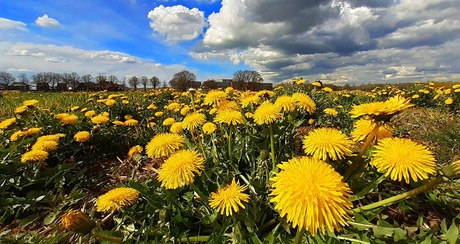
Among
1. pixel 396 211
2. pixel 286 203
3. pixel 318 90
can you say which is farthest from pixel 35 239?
pixel 318 90

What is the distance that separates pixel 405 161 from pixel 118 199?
1.89 metres

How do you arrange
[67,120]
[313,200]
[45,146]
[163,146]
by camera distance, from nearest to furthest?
[313,200] → [163,146] → [45,146] → [67,120]

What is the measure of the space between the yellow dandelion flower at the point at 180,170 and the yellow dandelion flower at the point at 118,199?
526 mm

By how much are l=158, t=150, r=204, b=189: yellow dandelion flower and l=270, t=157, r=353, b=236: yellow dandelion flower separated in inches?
25.0

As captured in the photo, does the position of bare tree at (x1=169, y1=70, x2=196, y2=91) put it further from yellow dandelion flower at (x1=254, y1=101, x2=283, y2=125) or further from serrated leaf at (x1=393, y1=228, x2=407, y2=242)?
serrated leaf at (x1=393, y1=228, x2=407, y2=242)

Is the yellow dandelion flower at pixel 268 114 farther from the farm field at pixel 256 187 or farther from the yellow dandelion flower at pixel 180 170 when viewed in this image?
the yellow dandelion flower at pixel 180 170

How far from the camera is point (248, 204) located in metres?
1.80

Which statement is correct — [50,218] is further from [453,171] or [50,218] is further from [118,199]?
[453,171]

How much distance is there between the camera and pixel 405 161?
1298 mm

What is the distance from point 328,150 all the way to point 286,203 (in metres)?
0.50

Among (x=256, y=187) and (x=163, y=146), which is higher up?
(x=163, y=146)

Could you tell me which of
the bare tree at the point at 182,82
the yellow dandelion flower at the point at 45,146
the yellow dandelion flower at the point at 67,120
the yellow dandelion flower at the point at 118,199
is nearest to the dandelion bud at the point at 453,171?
the yellow dandelion flower at the point at 118,199

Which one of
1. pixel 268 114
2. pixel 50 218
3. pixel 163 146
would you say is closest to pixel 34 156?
pixel 50 218

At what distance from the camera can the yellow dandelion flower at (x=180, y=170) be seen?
157 cm
